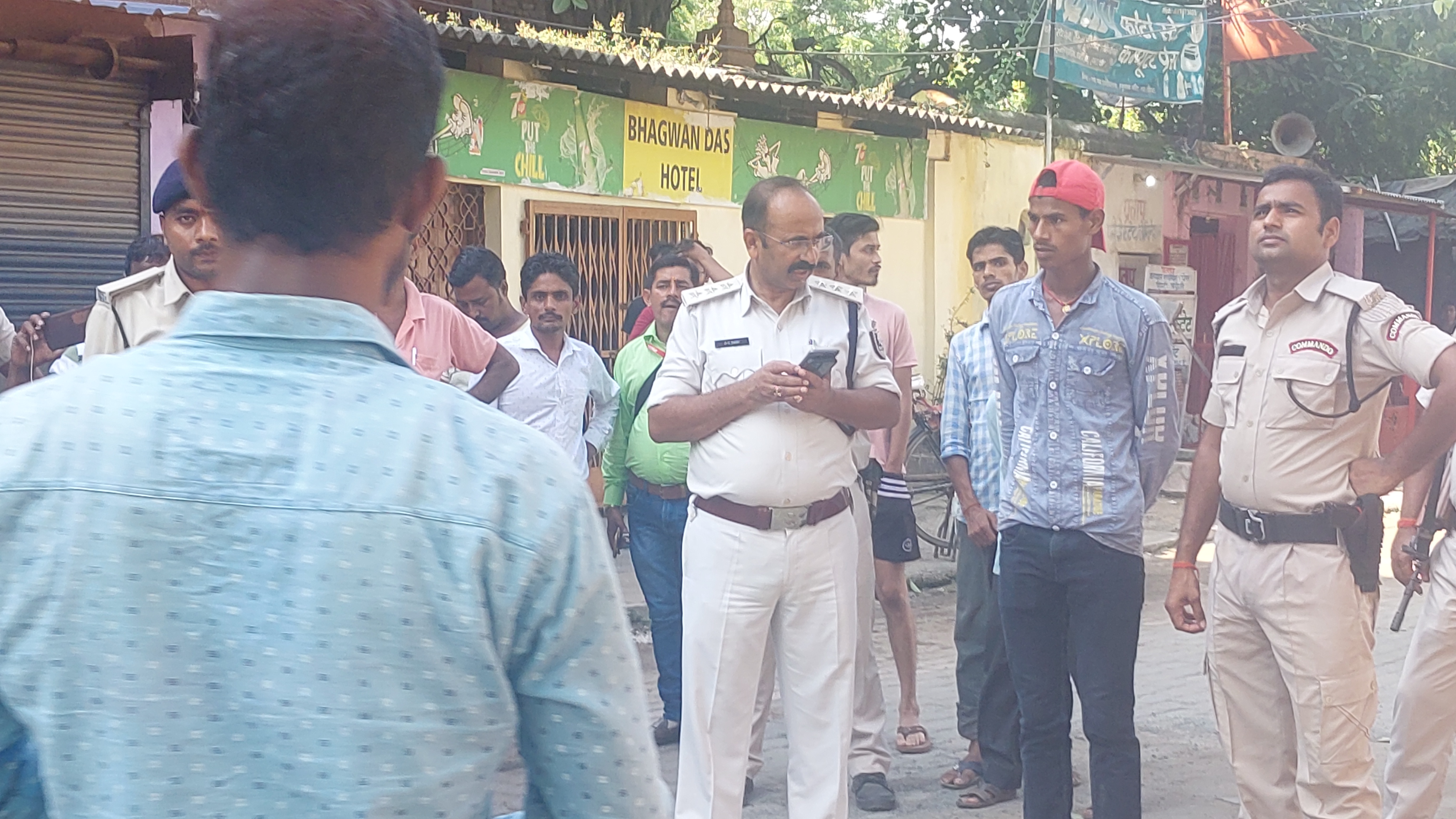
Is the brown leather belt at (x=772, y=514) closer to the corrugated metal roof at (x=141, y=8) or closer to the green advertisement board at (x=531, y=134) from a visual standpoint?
the corrugated metal roof at (x=141, y=8)

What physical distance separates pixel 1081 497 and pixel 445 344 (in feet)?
6.75

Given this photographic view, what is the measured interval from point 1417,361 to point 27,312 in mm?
7126

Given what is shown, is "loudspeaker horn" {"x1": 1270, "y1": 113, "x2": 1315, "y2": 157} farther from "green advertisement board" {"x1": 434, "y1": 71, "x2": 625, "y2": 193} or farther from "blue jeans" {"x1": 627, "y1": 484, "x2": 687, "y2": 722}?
"blue jeans" {"x1": 627, "y1": 484, "x2": 687, "y2": 722}

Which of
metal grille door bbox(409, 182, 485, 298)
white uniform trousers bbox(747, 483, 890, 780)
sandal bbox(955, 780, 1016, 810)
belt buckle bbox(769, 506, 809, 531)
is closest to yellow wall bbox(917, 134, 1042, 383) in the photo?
metal grille door bbox(409, 182, 485, 298)

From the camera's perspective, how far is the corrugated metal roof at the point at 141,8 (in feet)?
23.0

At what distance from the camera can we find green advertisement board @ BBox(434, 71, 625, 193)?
9.74 m

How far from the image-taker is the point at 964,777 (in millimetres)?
5520

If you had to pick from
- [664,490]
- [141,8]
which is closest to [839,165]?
[141,8]

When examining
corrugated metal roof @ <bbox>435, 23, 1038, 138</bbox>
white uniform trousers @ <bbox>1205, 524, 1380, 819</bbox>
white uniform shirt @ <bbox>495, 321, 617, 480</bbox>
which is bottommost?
white uniform trousers @ <bbox>1205, 524, 1380, 819</bbox>

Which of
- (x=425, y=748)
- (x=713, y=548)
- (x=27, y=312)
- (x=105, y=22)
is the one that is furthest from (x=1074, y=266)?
(x=27, y=312)

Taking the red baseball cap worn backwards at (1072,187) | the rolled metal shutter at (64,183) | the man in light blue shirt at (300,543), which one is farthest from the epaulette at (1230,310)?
the rolled metal shutter at (64,183)

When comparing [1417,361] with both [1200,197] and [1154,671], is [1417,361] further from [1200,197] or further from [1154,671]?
[1200,197]

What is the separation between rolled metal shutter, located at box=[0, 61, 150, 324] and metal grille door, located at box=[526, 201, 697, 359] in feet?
9.35

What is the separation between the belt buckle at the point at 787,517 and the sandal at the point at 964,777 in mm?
1630
